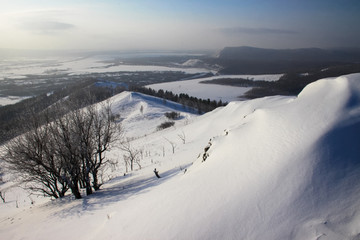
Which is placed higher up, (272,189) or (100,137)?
(272,189)

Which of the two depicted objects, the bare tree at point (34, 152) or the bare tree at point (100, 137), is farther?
the bare tree at point (100, 137)

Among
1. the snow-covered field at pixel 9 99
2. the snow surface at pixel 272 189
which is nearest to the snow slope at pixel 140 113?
the snow surface at pixel 272 189

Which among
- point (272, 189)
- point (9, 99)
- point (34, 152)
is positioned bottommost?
point (9, 99)

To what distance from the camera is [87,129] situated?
14.4 m

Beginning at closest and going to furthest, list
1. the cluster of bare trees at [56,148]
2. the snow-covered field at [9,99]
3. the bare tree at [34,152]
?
1. the bare tree at [34,152]
2. the cluster of bare trees at [56,148]
3. the snow-covered field at [9,99]

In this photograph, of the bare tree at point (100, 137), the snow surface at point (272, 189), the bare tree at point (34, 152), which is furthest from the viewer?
the bare tree at point (100, 137)

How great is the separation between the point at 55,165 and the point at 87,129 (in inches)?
150

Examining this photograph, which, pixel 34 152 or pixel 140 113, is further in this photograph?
pixel 140 113

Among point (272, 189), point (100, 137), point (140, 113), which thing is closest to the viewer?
point (272, 189)

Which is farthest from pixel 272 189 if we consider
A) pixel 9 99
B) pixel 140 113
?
pixel 9 99

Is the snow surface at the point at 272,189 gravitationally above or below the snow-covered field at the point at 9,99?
above

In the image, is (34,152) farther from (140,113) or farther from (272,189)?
(140,113)

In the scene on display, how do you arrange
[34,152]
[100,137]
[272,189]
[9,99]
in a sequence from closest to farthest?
[272,189] < [34,152] < [100,137] < [9,99]

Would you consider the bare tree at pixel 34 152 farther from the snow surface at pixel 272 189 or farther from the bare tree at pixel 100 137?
the snow surface at pixel 272 189
